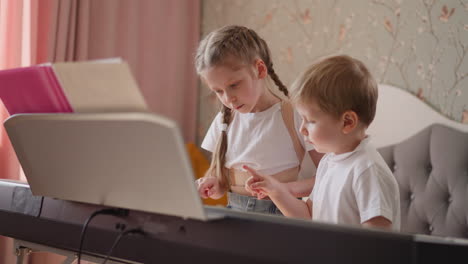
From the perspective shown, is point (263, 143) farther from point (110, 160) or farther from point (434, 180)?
point (434, 180)

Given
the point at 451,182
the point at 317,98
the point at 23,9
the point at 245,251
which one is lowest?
the point at 451,182

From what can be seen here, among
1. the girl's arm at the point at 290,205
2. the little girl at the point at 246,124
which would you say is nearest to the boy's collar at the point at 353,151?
the girl's arm at the point at 290,205

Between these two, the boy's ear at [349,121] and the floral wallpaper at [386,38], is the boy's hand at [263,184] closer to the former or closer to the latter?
the boy's ear at [349,121]

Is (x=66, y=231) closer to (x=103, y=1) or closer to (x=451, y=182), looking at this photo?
(x=451, y=182)

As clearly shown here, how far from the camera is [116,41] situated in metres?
2.83

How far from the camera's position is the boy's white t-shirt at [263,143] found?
1417 mm

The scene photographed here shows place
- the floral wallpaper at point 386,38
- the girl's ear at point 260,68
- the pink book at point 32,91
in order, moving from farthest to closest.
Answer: the floral wallpaper at point 386,38
the girl's ear at point 260,68
the pink book at point 32,91

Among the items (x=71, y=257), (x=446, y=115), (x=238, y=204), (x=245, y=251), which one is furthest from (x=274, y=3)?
(x=245, y=251)

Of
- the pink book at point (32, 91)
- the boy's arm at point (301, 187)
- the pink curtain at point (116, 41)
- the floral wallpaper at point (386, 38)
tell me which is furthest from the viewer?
the pink curtain at point (116, 41)

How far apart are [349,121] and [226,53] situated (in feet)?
1.49

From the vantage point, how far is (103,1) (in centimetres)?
273

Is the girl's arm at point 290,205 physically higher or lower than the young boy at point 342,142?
lower

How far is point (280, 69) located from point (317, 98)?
1805 millimetres

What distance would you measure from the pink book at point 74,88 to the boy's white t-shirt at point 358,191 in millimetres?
510
